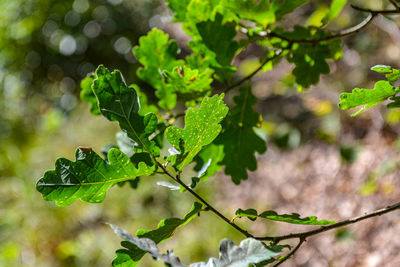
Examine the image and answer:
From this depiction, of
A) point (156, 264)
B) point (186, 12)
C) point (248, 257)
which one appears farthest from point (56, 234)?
point (248, 257)

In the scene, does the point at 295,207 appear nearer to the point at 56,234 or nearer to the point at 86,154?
the point at 56,234

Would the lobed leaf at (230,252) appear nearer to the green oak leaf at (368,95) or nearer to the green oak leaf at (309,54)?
the green oak leaf at (368,95)

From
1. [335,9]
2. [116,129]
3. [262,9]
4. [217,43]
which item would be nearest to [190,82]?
[217,43]

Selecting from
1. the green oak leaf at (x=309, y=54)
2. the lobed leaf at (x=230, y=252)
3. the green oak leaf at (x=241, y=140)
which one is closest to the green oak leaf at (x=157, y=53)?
the green oak leaf at (x=241, y=140)

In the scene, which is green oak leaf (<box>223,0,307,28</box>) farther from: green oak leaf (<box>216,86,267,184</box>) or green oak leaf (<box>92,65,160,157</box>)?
green oak leaf (<box>92,65,160,157</box>)

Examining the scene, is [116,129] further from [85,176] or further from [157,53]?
[85,176]

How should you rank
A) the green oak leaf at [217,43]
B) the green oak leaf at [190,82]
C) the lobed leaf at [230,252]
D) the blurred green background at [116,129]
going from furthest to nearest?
the blurred green background at [116,129] < the green oak leaf at [217,43] < the green oak leaf at [190,82] < the lobed leaf at [230,252]

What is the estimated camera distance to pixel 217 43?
3.09 feet

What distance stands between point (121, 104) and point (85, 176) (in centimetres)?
13

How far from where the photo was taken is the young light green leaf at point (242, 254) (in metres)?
0.54

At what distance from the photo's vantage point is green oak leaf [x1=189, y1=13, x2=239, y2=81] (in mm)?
935

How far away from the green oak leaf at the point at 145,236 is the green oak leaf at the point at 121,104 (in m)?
0.12

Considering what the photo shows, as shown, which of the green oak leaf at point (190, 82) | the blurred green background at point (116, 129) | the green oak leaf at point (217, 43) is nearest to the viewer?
the green oak leaf at point (190, 82)

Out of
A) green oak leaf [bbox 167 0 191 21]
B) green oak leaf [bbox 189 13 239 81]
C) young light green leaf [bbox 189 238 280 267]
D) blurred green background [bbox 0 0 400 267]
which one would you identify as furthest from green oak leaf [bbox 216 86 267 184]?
blurred green background [bbox 0 0 400 267]
